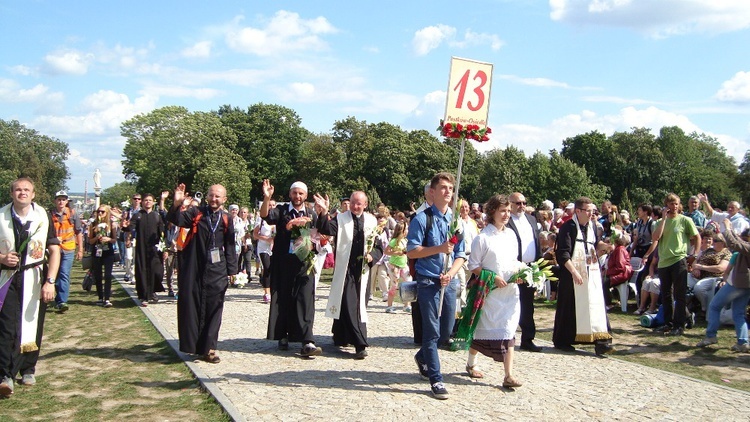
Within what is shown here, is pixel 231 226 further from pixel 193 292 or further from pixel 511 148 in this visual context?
pixel 511 148

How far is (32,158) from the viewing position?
3098 inches

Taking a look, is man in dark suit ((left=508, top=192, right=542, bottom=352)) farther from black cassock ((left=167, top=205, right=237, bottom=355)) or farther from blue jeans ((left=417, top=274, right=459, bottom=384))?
black cassock ((left=167, top=205, right=237, bottom=355))

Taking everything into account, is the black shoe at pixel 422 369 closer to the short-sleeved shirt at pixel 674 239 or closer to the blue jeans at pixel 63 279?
the short-sleeved shirt at pixel 674 239

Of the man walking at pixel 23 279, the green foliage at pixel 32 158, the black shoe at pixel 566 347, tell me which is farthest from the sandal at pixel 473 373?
the green foliage at pixel 32 158

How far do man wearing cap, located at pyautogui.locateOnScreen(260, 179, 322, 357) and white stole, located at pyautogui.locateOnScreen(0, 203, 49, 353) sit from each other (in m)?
2.51

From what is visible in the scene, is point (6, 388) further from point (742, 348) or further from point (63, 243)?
point (742, 348)

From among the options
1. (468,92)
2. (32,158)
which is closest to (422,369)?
(468,92)

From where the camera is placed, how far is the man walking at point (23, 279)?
621 centimetres

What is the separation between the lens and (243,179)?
61.2 m

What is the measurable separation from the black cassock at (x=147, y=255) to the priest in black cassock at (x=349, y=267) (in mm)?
5792

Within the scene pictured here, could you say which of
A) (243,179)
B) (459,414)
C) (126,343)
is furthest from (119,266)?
(243,179)

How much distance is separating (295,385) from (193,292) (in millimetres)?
1987

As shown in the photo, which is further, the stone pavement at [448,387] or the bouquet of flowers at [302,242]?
the bouquet of flowers at [302,242]

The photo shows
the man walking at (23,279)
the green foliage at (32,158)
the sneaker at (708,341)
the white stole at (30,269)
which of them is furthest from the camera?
the green foliage at (32,158)
